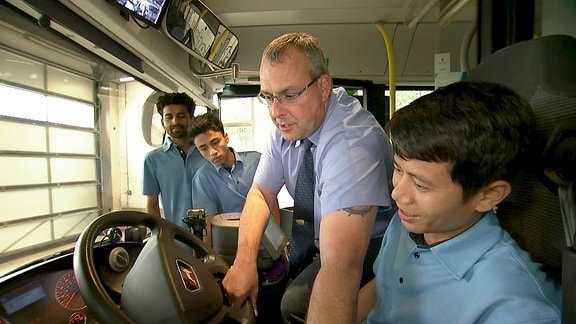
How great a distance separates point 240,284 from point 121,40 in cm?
200

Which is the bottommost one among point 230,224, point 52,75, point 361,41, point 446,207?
point 230,224

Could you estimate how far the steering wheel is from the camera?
2.40ft

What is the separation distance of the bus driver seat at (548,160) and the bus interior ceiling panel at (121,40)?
6.53 ft

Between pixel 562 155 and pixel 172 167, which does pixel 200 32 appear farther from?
pixel 562 155

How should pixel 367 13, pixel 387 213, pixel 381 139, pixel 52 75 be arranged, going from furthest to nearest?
pixel 52 75 → pixel 367 13 → pixel 387 213 → pixel 381 139

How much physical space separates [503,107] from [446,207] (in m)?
0.29

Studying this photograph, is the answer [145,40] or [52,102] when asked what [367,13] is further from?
[52,102]

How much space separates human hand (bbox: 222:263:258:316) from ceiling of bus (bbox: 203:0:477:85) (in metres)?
2.80

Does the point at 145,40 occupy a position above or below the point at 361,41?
below

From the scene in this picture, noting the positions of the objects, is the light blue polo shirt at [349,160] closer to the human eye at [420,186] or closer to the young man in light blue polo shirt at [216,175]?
the human eye at [420,186]

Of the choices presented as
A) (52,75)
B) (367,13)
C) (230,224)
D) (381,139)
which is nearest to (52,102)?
(52,75)

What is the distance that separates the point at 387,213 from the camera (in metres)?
1.49

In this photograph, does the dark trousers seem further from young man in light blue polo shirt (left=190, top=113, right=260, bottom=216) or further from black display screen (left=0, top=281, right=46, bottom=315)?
young man in light blue polo shirt (left=190, top=113, right=260, bottom=216)

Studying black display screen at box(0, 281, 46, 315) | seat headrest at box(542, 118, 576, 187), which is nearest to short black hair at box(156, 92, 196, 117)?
black display screen at box(0, 281, 46, 315)
